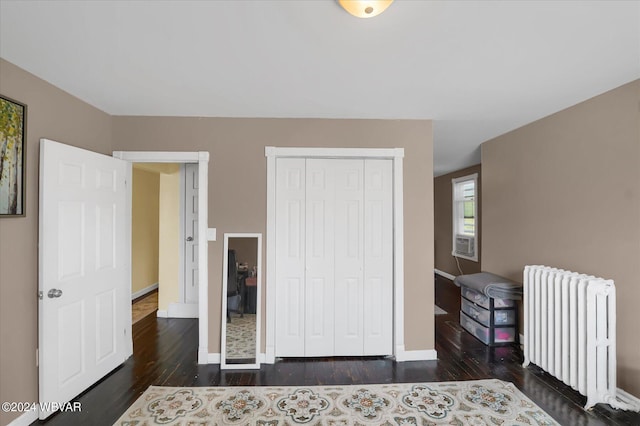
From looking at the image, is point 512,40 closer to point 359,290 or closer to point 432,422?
point 359,290

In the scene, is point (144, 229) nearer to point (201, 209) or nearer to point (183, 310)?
point (183, 310)

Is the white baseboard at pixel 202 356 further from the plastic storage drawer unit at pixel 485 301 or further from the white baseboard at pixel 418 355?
the plastic storage drawer unit at pixel 485 301

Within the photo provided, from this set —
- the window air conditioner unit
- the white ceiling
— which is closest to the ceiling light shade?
the white ceiling

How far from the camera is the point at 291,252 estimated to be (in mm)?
2932

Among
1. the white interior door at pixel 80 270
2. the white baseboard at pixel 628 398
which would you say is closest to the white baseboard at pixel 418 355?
the white baseboard at pixel 628 398

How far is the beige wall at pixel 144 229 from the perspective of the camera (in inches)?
197

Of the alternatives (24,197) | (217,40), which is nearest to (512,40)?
(217,40)

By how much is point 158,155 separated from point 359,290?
2474mm

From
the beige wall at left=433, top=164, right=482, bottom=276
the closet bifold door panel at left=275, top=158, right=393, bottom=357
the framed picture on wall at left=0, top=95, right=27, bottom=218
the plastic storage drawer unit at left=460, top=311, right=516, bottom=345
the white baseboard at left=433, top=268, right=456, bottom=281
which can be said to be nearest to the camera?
the framed picture on wall at left=0, top=95, right=27, bottom=218

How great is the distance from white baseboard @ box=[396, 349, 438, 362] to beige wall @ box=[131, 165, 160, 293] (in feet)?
14.9

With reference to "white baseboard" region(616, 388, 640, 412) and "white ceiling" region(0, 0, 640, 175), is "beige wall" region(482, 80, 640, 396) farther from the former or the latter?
"white ceiling" region(0, 0, 640, 175)

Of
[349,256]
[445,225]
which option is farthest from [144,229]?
[445,225]

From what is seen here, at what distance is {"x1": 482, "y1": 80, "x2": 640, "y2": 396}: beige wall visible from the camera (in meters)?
2.19

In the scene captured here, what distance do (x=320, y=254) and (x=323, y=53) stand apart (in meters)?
1.85
